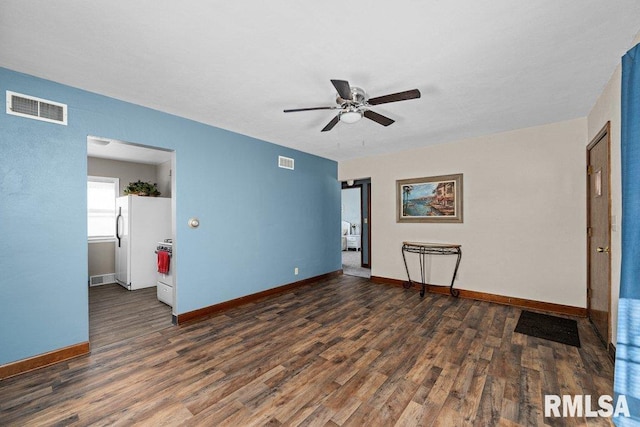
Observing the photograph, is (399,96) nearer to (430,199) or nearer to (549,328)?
(430,199)

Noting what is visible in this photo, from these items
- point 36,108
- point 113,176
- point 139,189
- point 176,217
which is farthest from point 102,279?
point 36,108

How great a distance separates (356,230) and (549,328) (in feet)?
25.2

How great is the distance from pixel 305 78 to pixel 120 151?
4.42 m

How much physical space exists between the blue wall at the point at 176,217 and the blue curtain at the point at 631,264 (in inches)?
155

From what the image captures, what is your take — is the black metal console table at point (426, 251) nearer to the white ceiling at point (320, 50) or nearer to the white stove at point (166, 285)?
the white ceiling at point (320, 50)

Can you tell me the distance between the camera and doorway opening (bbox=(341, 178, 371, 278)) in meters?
6.74

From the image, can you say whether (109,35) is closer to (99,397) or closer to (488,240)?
(99,397)

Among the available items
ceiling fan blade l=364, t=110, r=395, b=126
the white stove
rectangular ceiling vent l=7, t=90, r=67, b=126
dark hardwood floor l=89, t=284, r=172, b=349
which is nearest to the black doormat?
ceiling fan blade l=364, t=110, r=395, b=126

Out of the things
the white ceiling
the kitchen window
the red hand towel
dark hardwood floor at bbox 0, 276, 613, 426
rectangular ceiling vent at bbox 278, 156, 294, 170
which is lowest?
dark hardwood floor at bbox 0, 276, 613, 426

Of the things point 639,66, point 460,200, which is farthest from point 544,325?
point 639,66

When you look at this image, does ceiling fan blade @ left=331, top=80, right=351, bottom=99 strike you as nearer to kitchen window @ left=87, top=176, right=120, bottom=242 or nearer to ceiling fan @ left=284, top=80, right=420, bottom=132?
ceiling fan @ left=284, top=80, right=420, bottom=132

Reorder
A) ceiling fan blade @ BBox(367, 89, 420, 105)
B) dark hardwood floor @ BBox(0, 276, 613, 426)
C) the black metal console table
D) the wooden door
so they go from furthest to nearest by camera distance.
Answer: the black metal console table → the wooden door → ceiling fan blade @ BBox(367, 89, 420, 105) → dark hardwood floor @ BBox(0, 276, 613, 426)

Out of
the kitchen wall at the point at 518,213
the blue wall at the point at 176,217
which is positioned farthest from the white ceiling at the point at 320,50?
the kitchen wall at the point at 518,213

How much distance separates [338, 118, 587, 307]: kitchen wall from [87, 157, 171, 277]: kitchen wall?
5.45 m
